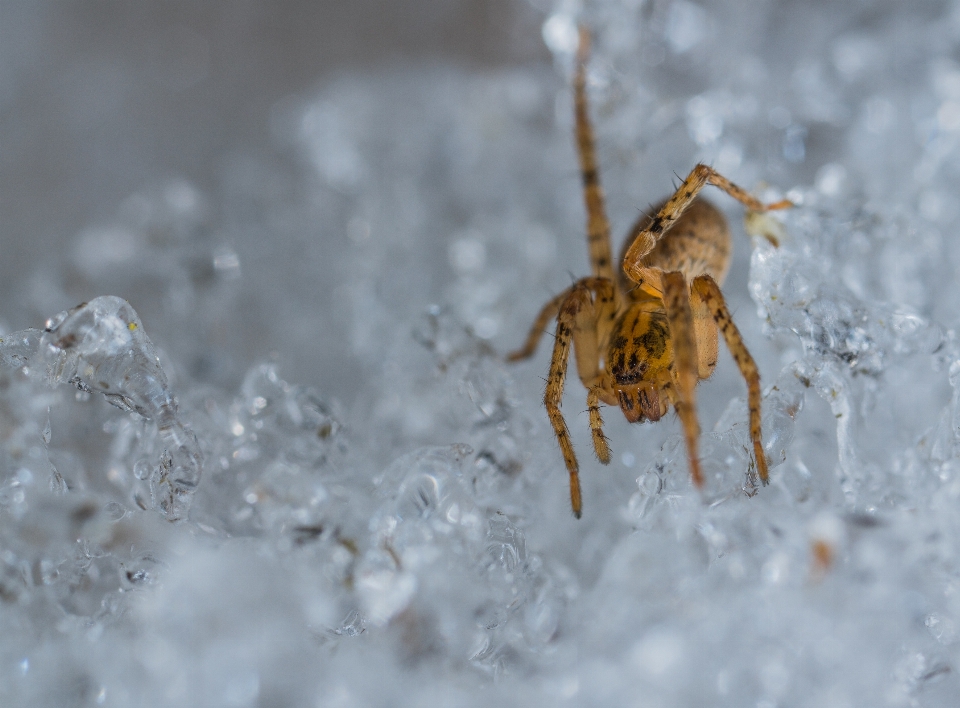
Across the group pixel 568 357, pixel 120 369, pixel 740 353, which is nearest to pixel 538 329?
pixel 568 357

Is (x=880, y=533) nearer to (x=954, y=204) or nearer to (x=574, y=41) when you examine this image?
(x=954, y=204)

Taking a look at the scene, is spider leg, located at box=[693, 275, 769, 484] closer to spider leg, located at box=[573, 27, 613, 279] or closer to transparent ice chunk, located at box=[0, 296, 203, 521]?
spider leg, located at box=[573, 27, 613, 279]

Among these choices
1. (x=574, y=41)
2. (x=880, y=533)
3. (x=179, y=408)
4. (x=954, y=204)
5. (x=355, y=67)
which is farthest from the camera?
(x=355, y=67)

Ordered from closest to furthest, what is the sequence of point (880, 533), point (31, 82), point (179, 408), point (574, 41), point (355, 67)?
point (880, 533) < point (179, 408) < point (574, 41) < point (31, 82) < point (355, 67)

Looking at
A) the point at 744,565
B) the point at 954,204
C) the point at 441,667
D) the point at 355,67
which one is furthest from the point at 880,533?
the point at 355,67

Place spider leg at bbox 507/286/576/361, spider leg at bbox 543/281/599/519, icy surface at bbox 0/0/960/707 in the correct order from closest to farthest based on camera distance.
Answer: icy surface at bbox 0/0/960/707 → spider leg at bbox 543/281/599/519 → spider leg at bbox 507/286/576/361

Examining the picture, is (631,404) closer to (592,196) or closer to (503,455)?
(503,455)

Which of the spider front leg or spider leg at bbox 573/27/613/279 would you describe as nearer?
the spider front leg

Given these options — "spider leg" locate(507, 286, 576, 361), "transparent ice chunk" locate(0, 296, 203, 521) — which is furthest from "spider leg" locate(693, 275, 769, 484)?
"transparent ice chunk" locate(0, 296, 203, 521)
